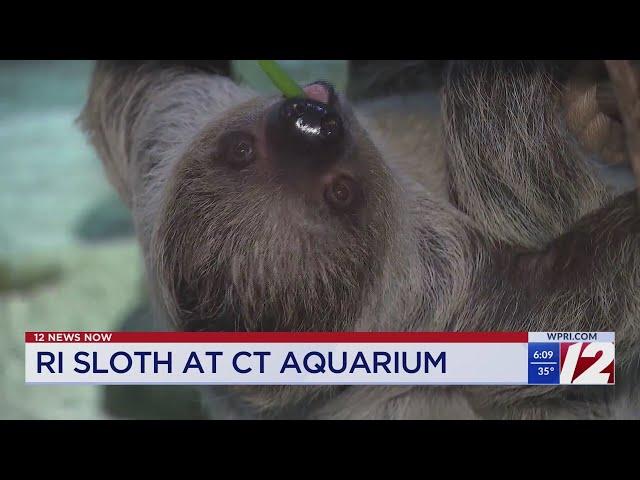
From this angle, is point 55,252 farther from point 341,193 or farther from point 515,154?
point 515,154

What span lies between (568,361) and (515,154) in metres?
0.90

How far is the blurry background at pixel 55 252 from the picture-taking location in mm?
3047

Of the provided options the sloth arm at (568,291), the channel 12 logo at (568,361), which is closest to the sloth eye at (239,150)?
the sloth arm at (568,291)

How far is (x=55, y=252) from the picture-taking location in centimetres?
316

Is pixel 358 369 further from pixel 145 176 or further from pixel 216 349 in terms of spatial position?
pixel 145 176

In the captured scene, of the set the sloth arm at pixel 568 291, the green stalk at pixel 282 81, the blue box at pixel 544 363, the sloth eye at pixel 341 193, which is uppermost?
the green stalk at pixel 282 81

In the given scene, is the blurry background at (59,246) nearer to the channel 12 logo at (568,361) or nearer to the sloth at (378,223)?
the sloth at (378,223)

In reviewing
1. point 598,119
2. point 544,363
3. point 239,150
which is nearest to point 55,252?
point 239,150

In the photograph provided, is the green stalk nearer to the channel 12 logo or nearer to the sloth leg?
the sloth leg

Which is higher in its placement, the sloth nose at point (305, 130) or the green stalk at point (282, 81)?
the green stalk at point (282, 81)

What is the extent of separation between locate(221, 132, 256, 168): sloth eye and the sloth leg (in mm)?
876

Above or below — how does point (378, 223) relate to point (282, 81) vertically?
below

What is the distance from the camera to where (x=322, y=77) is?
309cm

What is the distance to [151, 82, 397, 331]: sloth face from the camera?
8.40ft
